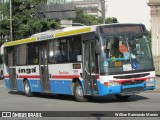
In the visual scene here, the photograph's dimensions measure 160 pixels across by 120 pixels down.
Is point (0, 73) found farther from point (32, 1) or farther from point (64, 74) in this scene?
point (64, 74)

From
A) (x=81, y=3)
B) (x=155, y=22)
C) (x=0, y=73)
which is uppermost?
(x=81, y=3)

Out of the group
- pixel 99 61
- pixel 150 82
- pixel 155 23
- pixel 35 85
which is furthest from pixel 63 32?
pixel 155 23

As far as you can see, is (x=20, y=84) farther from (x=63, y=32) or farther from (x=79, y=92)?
(x=79, y=92)

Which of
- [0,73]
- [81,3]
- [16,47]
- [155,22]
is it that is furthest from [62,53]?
[81,3]

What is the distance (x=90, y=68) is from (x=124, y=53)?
1.34 meters

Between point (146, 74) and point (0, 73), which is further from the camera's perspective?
point (0, 73)

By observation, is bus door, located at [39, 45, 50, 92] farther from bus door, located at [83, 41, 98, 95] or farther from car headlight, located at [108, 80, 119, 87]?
car headlight, located at [108, 80, 119, 87]

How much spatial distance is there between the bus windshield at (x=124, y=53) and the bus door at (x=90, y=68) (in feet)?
1.66

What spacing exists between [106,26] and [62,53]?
2.76 m

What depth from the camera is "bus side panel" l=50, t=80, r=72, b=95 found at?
19.3m

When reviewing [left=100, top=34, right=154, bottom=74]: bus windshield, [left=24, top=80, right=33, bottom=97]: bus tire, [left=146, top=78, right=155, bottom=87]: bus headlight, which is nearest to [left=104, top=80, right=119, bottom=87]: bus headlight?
[left=100, top=34, right=154, bottom=74]: bus windshield

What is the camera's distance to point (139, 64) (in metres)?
17.4

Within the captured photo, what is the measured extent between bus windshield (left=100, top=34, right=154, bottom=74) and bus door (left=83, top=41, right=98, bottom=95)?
506 mm

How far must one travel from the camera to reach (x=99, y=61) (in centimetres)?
1705
